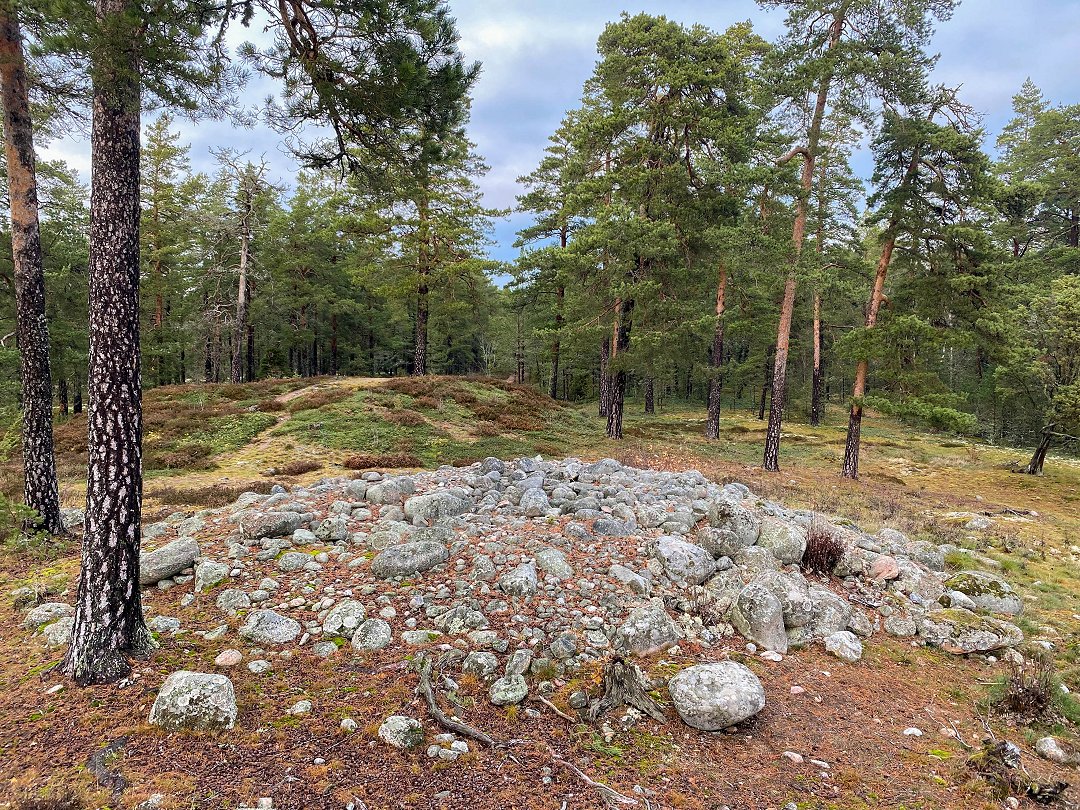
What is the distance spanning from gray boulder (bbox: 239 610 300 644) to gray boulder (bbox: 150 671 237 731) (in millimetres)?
846

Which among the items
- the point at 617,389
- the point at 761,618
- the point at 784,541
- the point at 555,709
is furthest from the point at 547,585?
the point at 617,389

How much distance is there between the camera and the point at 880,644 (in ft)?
17.3

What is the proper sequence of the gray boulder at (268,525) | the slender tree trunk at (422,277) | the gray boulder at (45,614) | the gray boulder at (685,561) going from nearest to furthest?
the gray boulder at (45,614) < the gray boulder at (685,561) < the gray boulder at (268,525) < the slender tree trunk at (422,277)

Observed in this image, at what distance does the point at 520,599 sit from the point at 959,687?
437cm

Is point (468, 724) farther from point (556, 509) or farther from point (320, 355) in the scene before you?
point (320, 355)

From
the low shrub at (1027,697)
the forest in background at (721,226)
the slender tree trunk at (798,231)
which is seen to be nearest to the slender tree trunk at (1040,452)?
the forest in background at (721,226)

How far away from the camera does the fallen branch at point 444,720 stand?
3258mm

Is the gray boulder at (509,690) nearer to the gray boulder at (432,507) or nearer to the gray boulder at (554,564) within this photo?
the gray boulder at (554,564)

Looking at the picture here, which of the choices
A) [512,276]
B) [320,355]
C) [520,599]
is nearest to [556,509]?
[520,599]

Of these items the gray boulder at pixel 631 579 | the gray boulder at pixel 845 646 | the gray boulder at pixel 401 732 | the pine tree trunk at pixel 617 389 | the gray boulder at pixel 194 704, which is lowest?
the gray boulder at pixel 845 646

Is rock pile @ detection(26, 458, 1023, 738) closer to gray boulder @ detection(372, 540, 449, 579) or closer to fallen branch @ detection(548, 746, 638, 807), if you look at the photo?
gray boulder @ detection(372, 540, 449, 579)

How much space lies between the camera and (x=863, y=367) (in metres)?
15.0

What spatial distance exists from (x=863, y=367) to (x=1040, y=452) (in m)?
9.49

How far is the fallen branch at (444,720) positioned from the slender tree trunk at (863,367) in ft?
51.3
